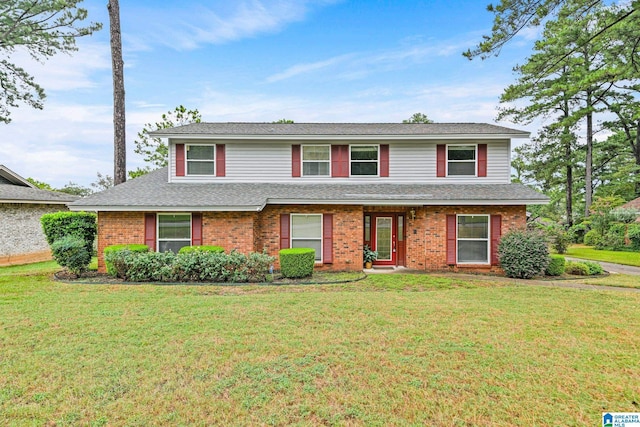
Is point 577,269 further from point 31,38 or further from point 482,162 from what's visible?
point 31,38

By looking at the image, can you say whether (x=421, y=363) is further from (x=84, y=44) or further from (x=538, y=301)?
(x=84, y=44)

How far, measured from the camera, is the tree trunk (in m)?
14.2

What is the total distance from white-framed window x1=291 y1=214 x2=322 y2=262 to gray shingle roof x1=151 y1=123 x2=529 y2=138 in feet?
10.8

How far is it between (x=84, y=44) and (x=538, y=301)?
71.1 ft

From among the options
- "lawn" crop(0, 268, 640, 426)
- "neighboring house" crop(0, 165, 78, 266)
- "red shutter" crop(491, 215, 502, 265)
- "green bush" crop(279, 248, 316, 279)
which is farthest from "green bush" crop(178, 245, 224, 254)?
"neighboring house" crop(0, 165, 78, 266)

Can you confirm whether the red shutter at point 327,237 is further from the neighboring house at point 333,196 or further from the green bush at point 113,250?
the green bush at point 113,250

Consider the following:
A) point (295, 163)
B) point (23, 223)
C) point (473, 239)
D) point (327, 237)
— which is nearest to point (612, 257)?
point (473, 239)

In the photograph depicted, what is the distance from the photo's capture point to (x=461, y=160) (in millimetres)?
13086

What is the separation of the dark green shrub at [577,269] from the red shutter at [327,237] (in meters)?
8.64

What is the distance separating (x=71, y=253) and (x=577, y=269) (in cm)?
1737

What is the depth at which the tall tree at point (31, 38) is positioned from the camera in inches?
569

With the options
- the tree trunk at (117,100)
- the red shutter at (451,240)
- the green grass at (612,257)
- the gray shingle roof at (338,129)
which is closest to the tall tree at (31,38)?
the tree trunk at (117,100)

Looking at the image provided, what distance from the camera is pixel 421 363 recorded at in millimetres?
4312

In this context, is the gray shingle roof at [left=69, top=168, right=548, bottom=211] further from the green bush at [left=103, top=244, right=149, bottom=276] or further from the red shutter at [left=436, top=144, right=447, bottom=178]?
the green bush at [left=103, top=244, right=149, bottom=276]
